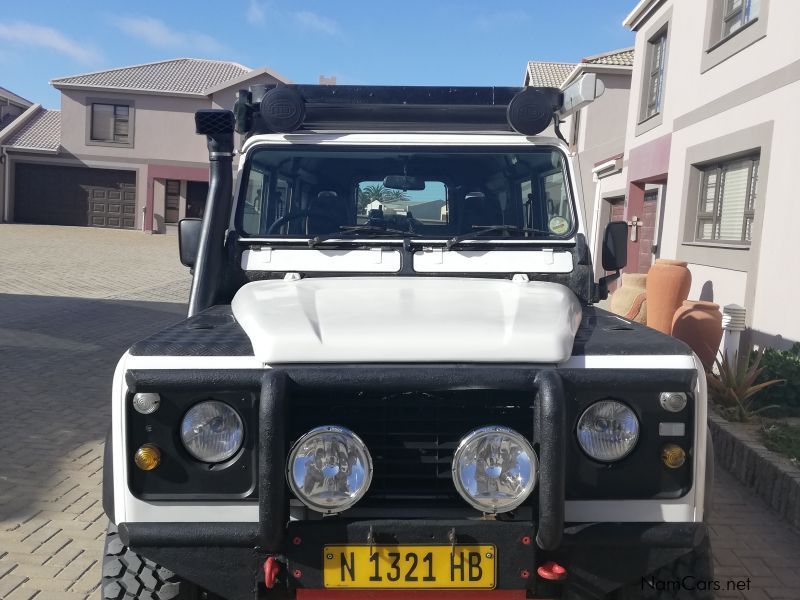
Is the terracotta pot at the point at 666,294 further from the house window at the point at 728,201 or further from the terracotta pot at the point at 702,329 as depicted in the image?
the terracotta pot at the point at 702,329

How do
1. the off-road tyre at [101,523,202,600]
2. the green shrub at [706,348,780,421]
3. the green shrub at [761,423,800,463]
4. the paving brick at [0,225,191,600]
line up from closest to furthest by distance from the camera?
the off-road tyre at [101,523,202,600] → the paving brick at [0,225,191,600] → the green shrub at [761,423,800,463] → the green shrub at [706,348,780,421]

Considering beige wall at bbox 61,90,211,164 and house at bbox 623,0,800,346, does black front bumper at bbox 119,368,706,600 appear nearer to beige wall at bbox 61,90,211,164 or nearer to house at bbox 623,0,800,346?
house at bbox 623,0,800,346

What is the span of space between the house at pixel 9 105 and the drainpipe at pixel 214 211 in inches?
1549

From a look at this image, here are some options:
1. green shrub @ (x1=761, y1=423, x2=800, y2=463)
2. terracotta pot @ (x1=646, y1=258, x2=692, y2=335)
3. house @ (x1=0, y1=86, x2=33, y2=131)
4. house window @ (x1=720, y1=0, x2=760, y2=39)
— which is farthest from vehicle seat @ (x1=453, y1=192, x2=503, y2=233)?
house @ (x1=0, y1=86, x2=33, y2=131)

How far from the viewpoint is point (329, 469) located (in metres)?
2.41

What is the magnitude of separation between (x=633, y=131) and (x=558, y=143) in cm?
1132

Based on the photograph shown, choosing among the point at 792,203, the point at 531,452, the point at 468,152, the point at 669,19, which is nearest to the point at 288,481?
the point at 531,452

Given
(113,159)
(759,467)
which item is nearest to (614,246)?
(759,467)

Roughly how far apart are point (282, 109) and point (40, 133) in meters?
32.4

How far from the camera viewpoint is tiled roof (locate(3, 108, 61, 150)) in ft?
103

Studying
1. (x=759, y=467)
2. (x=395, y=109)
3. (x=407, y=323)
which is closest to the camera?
(x=407, y=323)

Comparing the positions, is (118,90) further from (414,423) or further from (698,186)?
(414,423)

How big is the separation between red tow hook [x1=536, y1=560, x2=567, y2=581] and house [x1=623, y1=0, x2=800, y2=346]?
6293mm

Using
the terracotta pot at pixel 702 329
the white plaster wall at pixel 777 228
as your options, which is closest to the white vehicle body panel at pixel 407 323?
the terracotta pot at pixel 702 329
